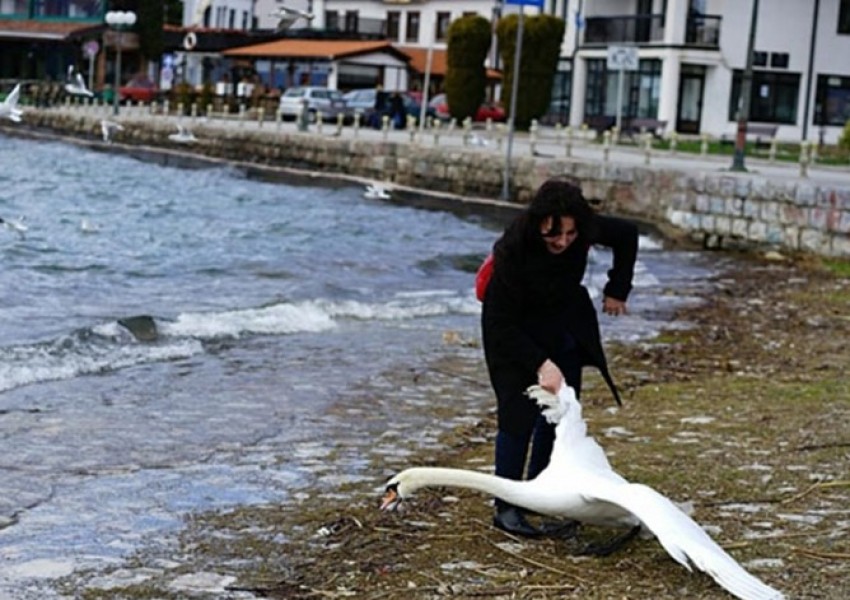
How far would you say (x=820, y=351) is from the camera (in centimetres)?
1283

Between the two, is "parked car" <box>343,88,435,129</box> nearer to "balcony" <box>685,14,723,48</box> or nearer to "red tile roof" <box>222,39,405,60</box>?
"red tile roof" <box>222,39,405,60</box>

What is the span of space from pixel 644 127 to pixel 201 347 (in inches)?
1464

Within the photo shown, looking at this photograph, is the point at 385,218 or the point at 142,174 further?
the point at 142,174

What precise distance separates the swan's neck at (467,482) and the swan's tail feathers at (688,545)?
0.41 metres

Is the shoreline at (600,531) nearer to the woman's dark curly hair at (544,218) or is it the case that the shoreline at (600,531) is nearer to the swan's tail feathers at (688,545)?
the swan's tail feathers at (688,545)

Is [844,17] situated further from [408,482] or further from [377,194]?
[408,482]

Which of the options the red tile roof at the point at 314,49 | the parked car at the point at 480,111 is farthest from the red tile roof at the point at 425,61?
the parked car at the point at 480,111

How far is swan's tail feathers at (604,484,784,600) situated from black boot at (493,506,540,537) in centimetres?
67

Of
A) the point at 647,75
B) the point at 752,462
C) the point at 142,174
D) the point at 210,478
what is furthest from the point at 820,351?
the point at 647,75

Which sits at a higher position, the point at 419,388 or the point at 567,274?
the point at 567,274

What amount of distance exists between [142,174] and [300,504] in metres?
36.2

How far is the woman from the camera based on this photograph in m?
5.99

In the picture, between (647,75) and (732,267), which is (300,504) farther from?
(647,75)

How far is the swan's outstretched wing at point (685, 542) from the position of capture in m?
5.13
